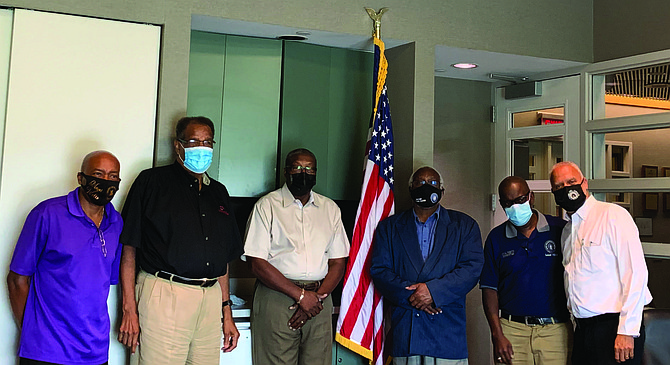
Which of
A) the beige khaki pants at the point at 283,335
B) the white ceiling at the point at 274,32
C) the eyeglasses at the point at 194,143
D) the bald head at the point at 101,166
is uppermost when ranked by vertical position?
the white ceiling at the point at 274,32

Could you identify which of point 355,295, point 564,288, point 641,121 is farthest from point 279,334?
point 641,121

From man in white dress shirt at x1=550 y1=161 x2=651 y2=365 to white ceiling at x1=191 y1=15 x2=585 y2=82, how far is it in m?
1.41

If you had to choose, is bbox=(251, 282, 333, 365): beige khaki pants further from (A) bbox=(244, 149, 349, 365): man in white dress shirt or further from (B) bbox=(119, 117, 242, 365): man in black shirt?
(B) bbox=(119, 117, 242, 365): man in black shirt

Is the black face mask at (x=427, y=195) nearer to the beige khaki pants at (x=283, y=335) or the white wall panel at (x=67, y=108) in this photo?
the beige khaki pants at (x=283, y=335)

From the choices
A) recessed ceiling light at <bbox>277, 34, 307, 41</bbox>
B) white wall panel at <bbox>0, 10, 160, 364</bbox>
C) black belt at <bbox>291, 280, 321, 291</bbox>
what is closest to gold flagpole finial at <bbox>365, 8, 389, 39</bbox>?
recessed ceiling light at <bbox>277, 34, 307, 41</bbox>

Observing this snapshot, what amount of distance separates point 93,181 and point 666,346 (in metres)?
2.83

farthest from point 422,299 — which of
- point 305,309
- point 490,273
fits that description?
point 305,309

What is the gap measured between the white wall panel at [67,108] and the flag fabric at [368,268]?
1244mm

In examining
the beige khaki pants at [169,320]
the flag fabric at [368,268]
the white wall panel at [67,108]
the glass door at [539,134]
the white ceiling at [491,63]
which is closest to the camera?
the beige khaki pants at [169,320]

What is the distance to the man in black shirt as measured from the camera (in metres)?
3.18

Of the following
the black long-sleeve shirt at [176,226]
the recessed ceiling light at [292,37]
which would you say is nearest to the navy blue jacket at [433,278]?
the black long-sleeve shirt at [176,226]

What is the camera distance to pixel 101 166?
305cm

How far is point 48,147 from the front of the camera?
345 cm

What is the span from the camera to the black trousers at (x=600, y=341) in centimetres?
329
